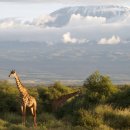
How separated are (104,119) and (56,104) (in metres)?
10.6

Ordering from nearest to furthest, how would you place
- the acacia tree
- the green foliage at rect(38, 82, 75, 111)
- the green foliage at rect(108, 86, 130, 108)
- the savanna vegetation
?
the savanna vegetation
the green foliage at rect(108, 86, 130, 108)
the acacia tree
the green foliage at rect(38, 82, 75, 111)

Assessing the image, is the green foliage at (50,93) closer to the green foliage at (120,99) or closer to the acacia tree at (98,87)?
the acacia tree at (98,87)

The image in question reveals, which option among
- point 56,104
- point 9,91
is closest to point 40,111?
point 56,104

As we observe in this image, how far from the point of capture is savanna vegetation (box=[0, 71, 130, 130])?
24344 millimetres

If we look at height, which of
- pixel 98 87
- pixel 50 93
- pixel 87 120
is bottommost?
pixel 87 120

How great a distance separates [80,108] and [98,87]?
5194 mm

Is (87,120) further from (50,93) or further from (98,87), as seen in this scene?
(50,93)

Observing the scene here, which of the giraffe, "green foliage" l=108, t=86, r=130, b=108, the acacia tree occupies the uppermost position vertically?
the acacia tree

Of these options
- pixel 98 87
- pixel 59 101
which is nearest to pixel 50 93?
pixel 59 101

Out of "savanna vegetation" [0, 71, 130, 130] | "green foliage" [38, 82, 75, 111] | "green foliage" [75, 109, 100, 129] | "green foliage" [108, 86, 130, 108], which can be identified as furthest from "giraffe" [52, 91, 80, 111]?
"green foliage" [75, 109, 100, 129]

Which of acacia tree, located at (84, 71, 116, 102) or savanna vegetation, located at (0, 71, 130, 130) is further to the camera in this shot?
acacia tree, located at (84, 71, 116, 102)

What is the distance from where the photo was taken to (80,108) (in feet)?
92.9

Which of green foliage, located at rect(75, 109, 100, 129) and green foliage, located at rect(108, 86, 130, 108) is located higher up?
green foliage, located at rect(108, 86, 130, 108)

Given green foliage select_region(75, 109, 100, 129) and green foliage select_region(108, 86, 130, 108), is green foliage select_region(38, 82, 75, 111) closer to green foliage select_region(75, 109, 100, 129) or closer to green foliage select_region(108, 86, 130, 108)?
green foliage select_region(108, 86, 130, 108)
